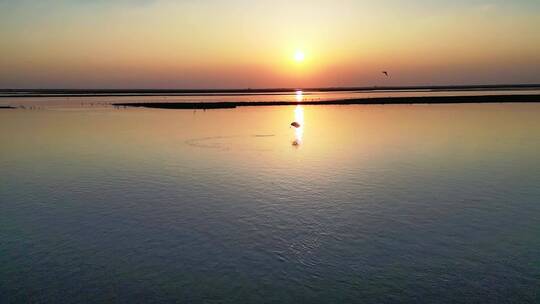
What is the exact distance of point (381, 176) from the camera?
886 inches

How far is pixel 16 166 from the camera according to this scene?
26.9m

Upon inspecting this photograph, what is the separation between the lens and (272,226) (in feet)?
48.2

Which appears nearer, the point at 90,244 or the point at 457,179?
the point at 90,244

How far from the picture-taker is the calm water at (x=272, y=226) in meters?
10.4

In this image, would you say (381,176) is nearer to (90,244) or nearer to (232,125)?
(90,244)

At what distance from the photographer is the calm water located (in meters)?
10.4

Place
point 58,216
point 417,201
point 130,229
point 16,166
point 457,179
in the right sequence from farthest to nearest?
point 16,166
point 457,179
point 417,201
point 58,216
point 130,229

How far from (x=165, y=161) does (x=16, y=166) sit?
30.0 ft

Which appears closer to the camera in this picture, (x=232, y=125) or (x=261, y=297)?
(x=261, y=297)

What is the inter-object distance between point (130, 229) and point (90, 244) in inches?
63.7

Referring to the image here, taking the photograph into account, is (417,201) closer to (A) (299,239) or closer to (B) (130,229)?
(A) (299,239)

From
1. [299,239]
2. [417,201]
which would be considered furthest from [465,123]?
[299,239]

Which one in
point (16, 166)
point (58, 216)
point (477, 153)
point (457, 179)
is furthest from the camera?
point (477, 153)

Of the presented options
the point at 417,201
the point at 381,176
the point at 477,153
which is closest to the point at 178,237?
the point at 417,201
